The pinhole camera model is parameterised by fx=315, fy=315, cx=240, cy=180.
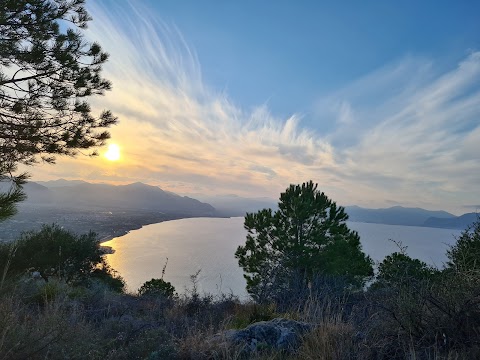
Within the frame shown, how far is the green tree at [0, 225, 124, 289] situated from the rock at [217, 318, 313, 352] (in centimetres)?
2424

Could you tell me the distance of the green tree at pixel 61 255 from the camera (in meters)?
26.0

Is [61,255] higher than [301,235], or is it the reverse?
[301,235]

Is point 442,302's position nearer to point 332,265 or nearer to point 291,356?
point 291,356

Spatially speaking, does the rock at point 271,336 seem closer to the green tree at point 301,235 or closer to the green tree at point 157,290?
the green tree at point 157,290

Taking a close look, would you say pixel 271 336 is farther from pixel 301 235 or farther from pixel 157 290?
pixel 301 235

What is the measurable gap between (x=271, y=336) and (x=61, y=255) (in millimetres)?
27574

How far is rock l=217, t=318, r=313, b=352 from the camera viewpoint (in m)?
4.23

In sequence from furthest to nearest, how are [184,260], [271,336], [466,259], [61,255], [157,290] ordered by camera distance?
[184,260] → [61,255] → [157,290] → [466,259] → [271,336]

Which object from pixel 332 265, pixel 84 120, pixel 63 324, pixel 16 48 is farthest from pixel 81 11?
pixel 332 265

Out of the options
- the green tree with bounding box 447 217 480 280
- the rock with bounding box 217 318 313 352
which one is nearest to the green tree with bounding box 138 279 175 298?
the rock with bounding box 217 318 313 352

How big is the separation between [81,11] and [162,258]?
265 ft

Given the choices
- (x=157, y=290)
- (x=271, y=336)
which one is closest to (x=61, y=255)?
(x=157, y=290)

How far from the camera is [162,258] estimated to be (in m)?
82.8

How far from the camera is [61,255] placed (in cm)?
2681
